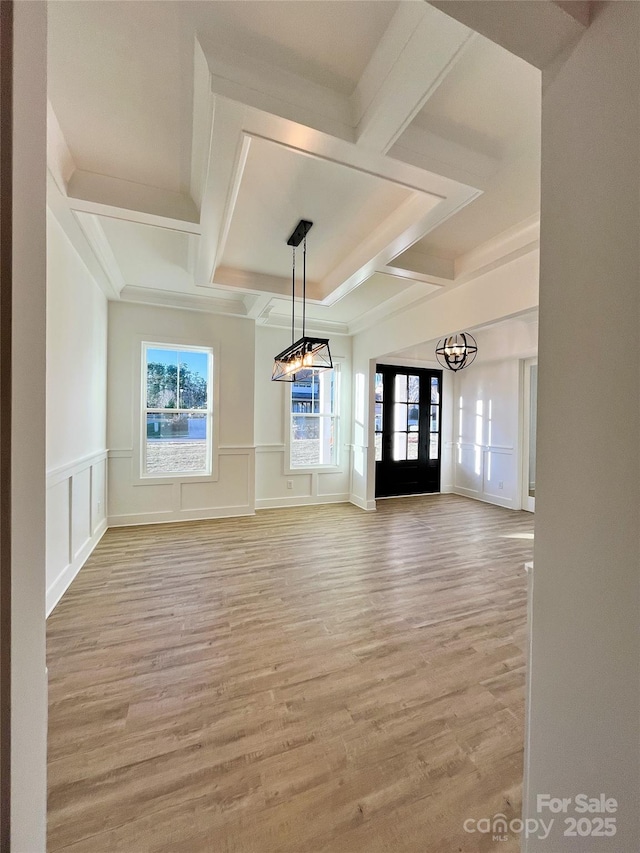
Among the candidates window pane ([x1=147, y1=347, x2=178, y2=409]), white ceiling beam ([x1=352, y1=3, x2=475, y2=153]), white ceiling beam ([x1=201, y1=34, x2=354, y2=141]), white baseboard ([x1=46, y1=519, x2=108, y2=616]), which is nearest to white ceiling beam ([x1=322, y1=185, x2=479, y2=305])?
white ceiling beam ([x1=352, y1=3, x2=475, y2=153])

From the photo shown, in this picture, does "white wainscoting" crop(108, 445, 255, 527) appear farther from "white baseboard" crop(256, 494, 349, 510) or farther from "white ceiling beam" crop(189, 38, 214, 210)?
"white ceiling beam" crop(189, 38, 214, 210)

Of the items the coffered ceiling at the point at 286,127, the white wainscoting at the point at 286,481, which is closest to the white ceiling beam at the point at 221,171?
the coffered ceiling at the point at 286,127

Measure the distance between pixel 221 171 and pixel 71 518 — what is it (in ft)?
9.50

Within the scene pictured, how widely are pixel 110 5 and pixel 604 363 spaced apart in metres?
2.09

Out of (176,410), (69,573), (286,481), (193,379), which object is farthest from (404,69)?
(286,481)

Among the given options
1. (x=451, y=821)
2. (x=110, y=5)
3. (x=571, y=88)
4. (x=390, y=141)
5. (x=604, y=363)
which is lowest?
(x=451, y=821)

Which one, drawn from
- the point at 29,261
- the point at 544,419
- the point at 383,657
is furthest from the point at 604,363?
Result: the point at 383,657

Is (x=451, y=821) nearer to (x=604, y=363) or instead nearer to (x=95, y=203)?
(x=604, y=363)

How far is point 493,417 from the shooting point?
6047 mm

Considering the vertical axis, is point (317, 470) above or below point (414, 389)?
below

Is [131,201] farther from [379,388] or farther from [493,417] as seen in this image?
[493,417]

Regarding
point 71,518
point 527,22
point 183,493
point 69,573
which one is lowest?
point 69,573

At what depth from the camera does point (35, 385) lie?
22.0 inches

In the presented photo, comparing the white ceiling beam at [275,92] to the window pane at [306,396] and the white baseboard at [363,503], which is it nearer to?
the window pane at [306,396]
